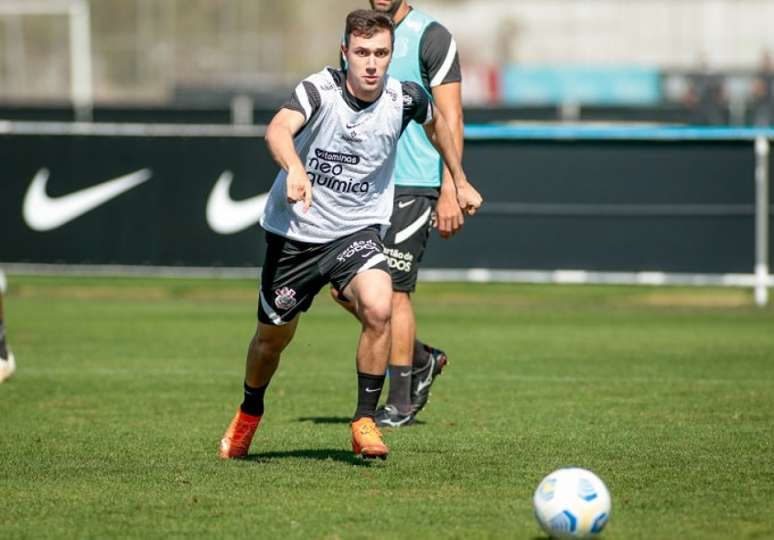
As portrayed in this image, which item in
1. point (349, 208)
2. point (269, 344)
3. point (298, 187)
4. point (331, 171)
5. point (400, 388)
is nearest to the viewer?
point (298, 187)

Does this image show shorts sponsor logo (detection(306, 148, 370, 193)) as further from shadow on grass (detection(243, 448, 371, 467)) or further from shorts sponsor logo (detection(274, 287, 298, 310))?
shadow on grass (detection(243, 448, 371, 467))

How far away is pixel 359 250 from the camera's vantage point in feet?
24.3

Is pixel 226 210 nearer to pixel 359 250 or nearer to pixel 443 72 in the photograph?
pixel 443 72

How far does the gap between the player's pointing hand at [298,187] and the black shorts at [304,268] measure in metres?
0.74

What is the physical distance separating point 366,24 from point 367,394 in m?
1.75

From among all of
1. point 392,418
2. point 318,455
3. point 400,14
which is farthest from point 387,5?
point 318,455

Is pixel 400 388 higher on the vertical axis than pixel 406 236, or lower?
lower

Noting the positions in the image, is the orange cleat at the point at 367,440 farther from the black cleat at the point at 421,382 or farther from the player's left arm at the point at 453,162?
the black cleat at the point at 421,382

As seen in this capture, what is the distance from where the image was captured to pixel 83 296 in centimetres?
1775

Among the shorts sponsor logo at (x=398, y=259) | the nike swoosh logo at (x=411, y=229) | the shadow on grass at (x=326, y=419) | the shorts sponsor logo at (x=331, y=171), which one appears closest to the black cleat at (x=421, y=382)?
the shadow on grass at (x=326, y=419)

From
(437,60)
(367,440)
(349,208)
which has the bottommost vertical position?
(367,440)

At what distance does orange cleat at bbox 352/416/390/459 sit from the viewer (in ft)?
23.2

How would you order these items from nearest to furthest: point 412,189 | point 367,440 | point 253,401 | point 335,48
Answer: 1. point 367,440
2. point 253,401
3. point 412,189
4. point 335,48

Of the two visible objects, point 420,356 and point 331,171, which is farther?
point 420,356
